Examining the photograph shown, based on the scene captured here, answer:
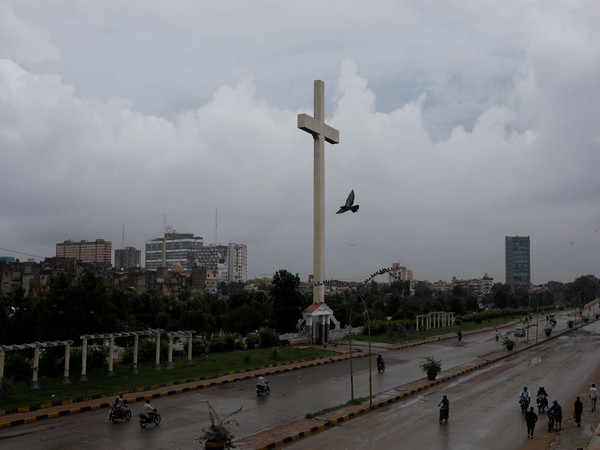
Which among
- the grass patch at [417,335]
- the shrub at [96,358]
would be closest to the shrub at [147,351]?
the shrub at [96,358]

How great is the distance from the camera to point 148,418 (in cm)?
2066

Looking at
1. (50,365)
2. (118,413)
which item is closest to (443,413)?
(118,413)

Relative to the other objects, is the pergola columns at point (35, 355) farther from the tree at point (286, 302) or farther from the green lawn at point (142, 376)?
the tree at point (286, 302)

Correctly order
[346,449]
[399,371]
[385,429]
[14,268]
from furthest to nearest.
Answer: [14,268], [399,371], [385,429], [346,449]

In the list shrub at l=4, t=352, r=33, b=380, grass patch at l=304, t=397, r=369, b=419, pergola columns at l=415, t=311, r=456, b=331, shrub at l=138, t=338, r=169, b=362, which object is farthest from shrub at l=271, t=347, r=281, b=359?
pergola columns at l=415, t=311, r=456, b=331

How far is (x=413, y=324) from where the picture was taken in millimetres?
68375

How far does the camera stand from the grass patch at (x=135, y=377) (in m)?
23.9

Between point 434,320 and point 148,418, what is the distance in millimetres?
57685

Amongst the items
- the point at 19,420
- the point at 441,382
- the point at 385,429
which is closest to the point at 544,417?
the point at 385,429

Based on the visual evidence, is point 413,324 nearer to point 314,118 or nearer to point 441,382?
point 314,118

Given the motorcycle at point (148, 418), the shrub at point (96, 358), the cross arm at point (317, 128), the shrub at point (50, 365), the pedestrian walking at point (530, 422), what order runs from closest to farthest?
the pedestrian walking at point (530, 422)
the motorcycle at point (148, 418)
the shrub at point (50, 365)
the shrub at point (96, 358)
the cross arm at point (317, 128)

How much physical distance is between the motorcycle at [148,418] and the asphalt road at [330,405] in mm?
297

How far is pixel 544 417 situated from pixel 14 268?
10125 centimetres

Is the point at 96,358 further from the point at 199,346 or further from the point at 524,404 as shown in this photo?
the point at 524,404
